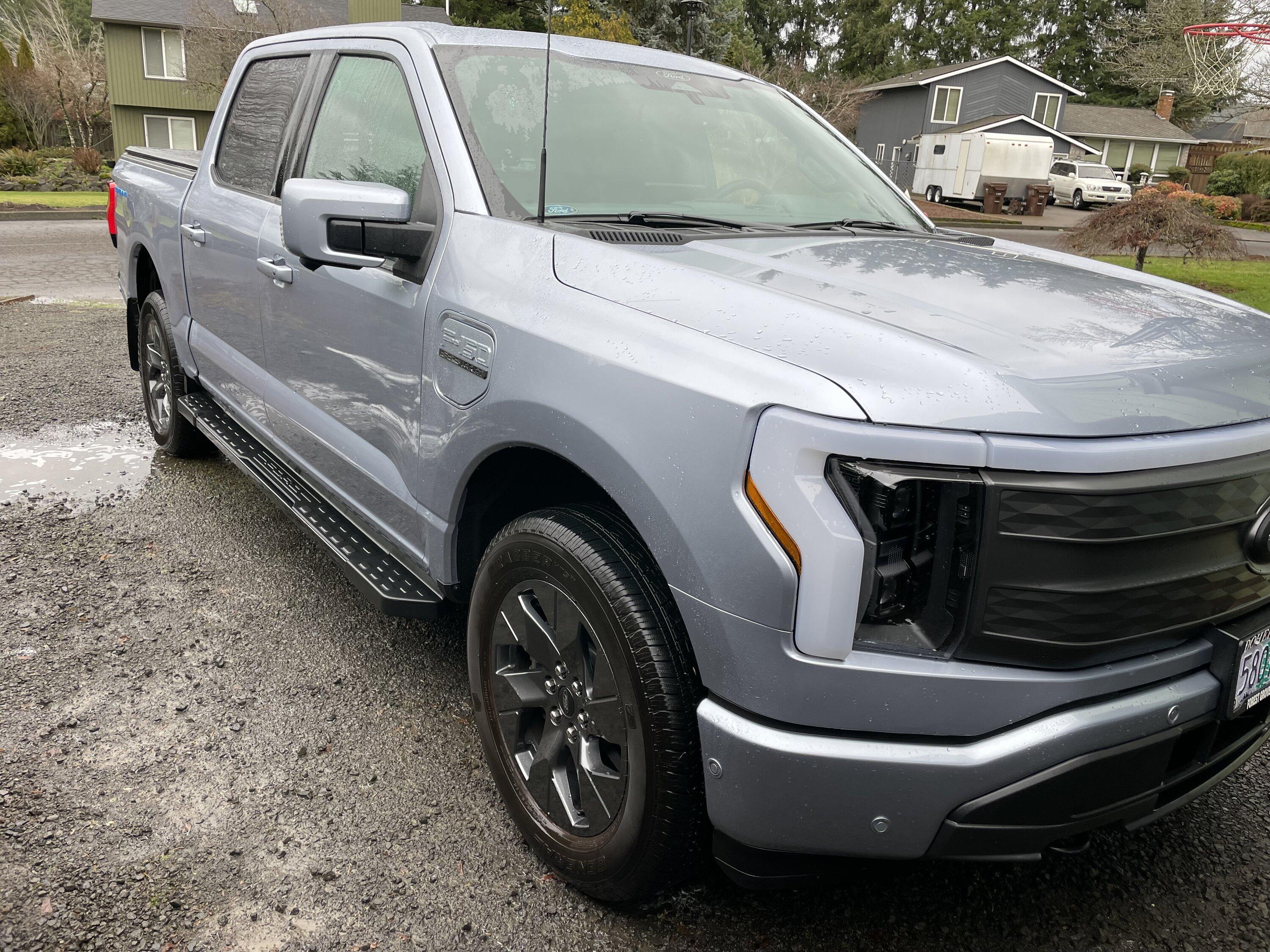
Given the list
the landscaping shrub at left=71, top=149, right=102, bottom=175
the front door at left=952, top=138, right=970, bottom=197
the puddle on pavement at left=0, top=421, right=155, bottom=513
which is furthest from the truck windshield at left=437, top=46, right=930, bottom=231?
the front door at left=952, top=138, right=970, bottom=197

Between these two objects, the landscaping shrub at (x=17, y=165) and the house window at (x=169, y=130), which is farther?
the house window at (x=169, y=130)

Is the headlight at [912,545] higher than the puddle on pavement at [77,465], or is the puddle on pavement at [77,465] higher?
the headlight at [912,545]

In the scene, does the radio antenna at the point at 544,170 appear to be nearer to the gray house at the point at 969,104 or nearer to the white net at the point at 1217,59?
the white net at the point at 1217,59

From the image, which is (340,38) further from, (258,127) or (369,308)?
(369,308)

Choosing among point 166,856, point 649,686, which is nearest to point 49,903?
point 166,856

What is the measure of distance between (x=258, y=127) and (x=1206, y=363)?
355cm

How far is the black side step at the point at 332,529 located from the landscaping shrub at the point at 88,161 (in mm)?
28801

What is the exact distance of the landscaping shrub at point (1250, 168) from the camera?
38.3 m

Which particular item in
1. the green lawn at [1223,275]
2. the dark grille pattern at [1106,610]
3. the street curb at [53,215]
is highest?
the dark grille pattern at [1106,610]

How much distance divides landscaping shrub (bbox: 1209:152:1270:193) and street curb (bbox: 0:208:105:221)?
39.3 meters

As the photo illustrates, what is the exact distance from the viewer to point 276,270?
134 inches

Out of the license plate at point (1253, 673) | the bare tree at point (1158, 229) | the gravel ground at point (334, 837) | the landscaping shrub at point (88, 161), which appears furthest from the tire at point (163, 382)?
the landscaping shrub at point (88, 161)

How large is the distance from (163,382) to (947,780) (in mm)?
4857

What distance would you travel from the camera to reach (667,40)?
31.2m
